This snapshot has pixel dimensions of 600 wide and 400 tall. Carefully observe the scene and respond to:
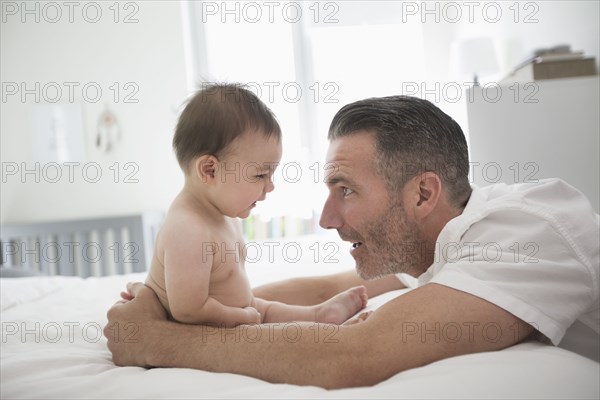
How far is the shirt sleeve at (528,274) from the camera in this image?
906mm

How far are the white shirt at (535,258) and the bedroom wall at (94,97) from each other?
148 inches

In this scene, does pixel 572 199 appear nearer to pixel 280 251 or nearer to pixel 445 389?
pixel 445 389

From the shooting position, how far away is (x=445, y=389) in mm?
789

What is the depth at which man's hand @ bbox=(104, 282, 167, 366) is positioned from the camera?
1.07 meters

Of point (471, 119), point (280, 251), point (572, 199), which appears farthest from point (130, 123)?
point (572, 199)

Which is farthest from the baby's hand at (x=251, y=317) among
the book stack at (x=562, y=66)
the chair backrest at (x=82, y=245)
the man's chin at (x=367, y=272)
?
the chair backrest at (x=82, y=245)

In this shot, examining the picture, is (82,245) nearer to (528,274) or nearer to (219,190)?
(219,190)

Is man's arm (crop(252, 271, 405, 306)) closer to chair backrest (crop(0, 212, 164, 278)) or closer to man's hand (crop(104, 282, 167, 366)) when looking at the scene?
man's hand (crop(104, 282, 167, 366))

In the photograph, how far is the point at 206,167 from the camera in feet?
4.17

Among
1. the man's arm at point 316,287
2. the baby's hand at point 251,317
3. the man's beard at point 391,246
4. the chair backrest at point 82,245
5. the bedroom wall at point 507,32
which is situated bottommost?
the chair backrest at point 82,245

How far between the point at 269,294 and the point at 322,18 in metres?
3.67

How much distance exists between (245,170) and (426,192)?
0.41 metres

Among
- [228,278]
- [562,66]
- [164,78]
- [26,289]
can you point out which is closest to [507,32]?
[562,66]

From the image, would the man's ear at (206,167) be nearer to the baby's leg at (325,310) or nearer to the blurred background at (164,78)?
the baby's leg at (325,310)
